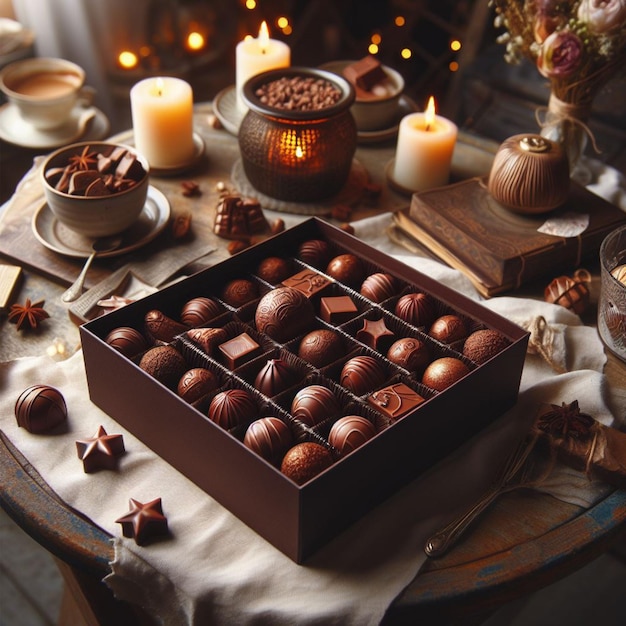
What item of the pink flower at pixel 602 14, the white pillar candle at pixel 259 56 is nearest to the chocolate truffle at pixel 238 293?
the white pillar candle at pixel 259 56

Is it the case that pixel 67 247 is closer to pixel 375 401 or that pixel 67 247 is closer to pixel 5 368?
pixel 5 368

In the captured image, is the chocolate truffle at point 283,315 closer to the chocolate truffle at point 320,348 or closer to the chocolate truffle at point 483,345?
the chocolate truffle at point 320,348

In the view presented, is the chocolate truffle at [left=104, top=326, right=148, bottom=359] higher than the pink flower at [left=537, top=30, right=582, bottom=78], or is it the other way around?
the pink flower at [left=537, top=30, right=582, bottom=78]

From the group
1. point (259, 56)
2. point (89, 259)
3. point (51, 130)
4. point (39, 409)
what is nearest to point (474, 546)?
point (39, 409)

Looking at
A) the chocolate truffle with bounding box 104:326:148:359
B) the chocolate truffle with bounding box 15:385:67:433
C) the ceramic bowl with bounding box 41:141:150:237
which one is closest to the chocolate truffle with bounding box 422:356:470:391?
the chocolate truffle with bounding box 104:326:148:359

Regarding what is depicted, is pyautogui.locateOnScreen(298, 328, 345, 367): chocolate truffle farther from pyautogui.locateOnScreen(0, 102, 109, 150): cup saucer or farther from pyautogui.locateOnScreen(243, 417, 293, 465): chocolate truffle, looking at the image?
pyautogui.locateOnScreen(0, 102, 109, 150): cup saucer

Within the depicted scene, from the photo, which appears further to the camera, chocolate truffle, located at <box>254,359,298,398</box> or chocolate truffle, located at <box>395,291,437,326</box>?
chocolate truffle, located at <box>395,291,437,326</box>

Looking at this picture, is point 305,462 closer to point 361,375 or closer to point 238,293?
point 361,375
